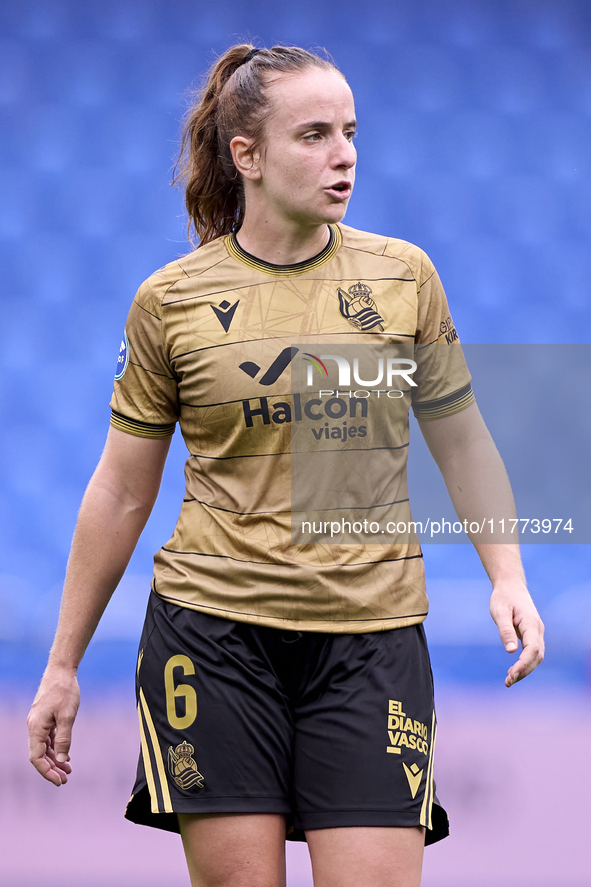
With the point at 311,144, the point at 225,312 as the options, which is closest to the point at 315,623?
the point at 225,312

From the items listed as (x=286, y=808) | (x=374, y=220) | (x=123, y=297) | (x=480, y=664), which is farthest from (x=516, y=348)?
(x=286, y=808)

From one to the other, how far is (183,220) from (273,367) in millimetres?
2899

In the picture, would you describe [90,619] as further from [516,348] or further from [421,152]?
[421,152]

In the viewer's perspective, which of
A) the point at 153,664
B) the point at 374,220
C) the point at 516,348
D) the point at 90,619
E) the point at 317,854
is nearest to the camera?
the point at 317,854

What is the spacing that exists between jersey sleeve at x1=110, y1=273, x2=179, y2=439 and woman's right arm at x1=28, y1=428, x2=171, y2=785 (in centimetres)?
3

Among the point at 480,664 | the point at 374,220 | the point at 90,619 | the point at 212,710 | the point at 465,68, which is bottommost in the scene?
the point at 212,710

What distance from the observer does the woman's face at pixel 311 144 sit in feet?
5.26

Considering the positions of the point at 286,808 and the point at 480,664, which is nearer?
the point at 286,808

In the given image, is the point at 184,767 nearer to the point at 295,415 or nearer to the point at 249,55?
the point at 295,415

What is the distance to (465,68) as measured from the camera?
4.65 m

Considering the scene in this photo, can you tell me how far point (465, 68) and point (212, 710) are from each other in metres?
3.81

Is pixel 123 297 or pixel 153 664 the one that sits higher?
pixel 123 297

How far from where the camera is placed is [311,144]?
161 cm

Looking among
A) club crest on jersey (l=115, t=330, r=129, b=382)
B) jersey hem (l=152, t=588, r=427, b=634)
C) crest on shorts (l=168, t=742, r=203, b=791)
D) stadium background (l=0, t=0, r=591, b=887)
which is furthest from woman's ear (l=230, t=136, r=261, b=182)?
stadium background (l=0, t=0, r=591, b=887)
